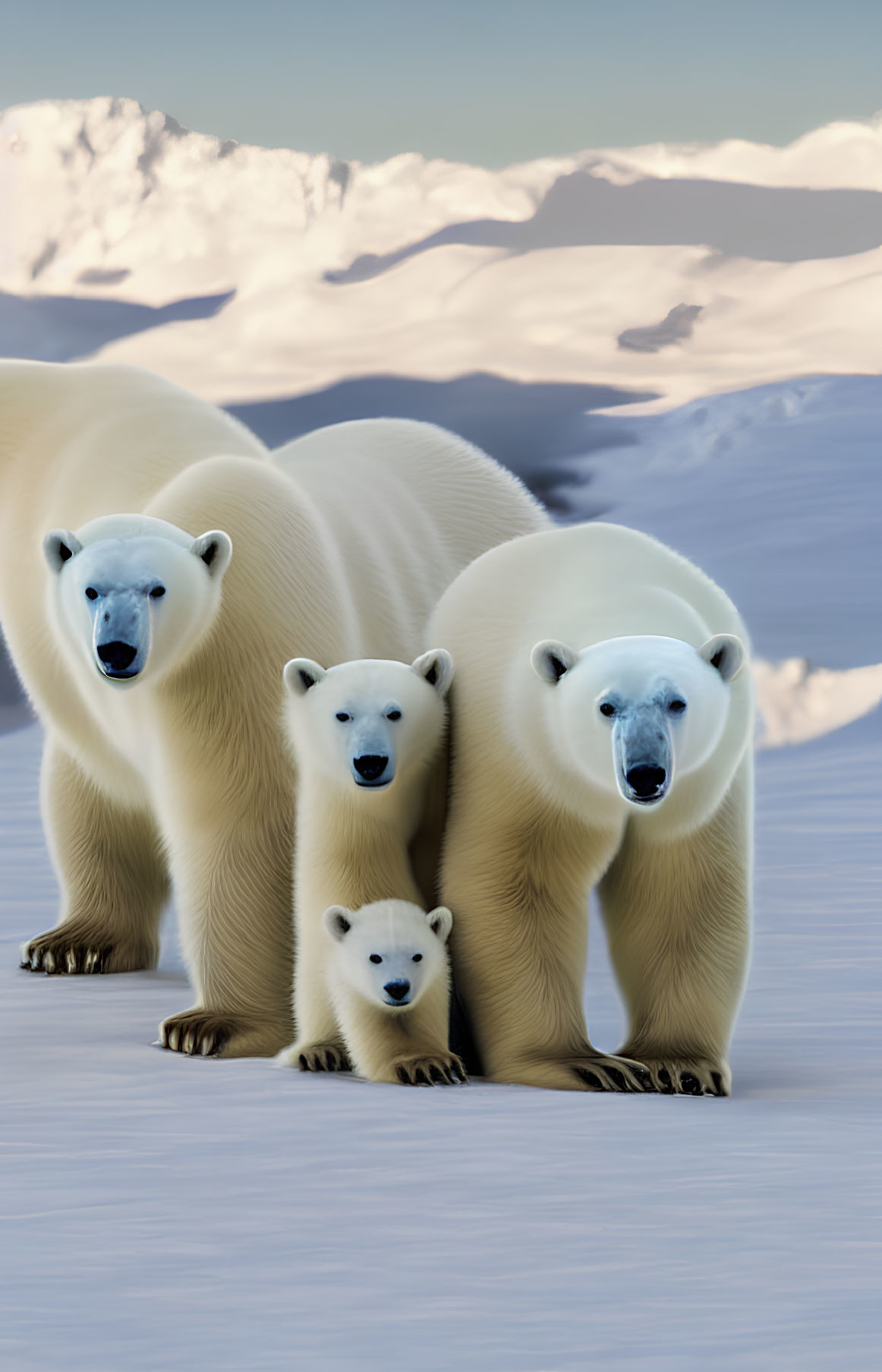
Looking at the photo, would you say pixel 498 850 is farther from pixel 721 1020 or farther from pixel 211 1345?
pixel 211 1345

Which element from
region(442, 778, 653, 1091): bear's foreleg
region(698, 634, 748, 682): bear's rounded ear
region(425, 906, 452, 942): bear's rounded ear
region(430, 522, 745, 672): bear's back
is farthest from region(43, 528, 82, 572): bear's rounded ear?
region(698, 634, 748, 682): bear's rounded ear

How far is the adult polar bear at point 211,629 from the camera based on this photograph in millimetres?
5031

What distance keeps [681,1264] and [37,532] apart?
3603 millimetres

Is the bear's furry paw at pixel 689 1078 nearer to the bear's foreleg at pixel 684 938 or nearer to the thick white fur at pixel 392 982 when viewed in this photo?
the bear's foreleg at pixel 684 938

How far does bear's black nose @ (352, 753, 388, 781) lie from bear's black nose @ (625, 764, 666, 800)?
0.68m

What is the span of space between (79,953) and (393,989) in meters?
2.32

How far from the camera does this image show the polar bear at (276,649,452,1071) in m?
4.46

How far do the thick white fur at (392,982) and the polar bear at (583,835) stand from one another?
13cm

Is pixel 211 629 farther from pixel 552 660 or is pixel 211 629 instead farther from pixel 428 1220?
pixel 428 1220

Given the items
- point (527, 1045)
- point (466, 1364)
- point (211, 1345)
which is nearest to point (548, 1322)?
point (466, 1364)

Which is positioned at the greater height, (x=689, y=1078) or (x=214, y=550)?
(x=214, y=550)

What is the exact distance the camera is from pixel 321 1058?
15.1 ft

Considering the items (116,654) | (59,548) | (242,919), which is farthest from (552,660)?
(59,548)

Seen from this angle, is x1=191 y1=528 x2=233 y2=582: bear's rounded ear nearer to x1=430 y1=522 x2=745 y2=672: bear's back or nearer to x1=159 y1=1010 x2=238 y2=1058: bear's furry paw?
x1=430 y1=522 x2=745 y2=672: bear's back
